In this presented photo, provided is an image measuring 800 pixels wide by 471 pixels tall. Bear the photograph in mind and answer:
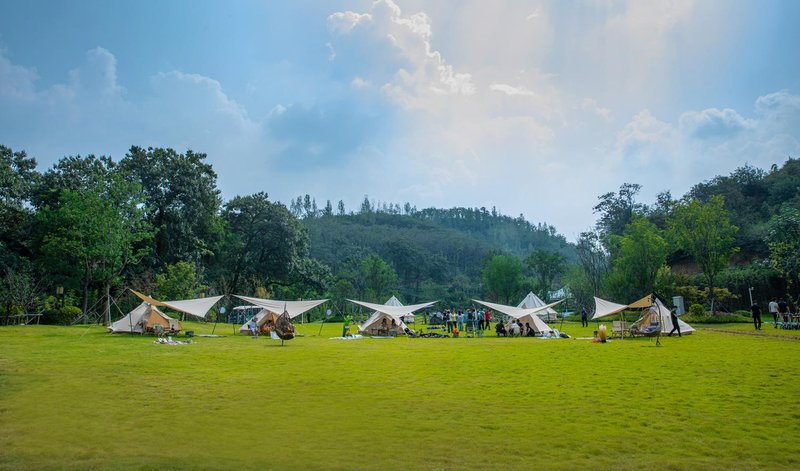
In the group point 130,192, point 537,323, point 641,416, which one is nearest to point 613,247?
point 537,323

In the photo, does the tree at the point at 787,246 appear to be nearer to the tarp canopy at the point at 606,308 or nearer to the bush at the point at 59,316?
the tarp canopy at the point at 606,308

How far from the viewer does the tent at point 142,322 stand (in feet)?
73.7

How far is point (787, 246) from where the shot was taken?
28297 millimetres

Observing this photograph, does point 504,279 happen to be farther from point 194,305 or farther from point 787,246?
point 194,305

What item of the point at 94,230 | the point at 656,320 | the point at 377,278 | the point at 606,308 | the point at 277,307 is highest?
the point at 94,230

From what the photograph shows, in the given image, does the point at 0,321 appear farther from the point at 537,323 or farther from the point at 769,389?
the point at 769,389

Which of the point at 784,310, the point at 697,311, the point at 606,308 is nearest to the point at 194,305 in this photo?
the point at 606,308

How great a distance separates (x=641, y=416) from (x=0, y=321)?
Answer: 30.6 meters

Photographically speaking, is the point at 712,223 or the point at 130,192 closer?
the point at 130,192

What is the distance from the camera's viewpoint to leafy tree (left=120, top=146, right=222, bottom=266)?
36.9 metres

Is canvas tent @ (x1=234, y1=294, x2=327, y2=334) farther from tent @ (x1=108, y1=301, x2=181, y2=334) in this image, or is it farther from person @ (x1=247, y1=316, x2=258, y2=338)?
tent @ (x1=108, y1=301, x2=181, y2=334)

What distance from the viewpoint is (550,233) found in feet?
469

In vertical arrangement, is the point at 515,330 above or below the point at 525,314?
below

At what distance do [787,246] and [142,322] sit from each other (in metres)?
33.4
